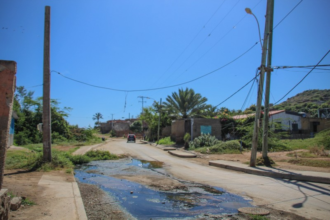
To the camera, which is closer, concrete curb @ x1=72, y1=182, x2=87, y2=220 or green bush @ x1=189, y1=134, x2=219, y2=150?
concrete curb @ x1=72, y1=182, x2=87, y2=220

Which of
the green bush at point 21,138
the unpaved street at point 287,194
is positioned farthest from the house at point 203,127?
the green bush at point 21,138

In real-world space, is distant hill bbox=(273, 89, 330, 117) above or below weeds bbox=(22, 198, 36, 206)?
above

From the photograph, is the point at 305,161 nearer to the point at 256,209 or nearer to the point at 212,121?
the point at 256,209

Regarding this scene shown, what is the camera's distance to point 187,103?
37.5 m

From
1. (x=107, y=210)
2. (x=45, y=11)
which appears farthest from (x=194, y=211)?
(x=45, y=11)

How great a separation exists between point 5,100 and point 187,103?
108 feet

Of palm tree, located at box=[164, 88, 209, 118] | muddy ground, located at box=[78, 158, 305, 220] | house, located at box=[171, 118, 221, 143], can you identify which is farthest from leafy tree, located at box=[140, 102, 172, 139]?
muddy ground, located at box=[78, 158, 305, 220]

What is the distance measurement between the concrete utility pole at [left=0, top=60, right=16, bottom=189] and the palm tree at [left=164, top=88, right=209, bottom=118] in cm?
3248

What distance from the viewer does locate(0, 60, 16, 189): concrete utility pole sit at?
502cm

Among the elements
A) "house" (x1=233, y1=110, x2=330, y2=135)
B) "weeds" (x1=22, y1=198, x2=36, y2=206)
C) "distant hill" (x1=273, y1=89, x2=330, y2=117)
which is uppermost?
"distant hill" (x1=273, y1=89, x2=330, y2=117)

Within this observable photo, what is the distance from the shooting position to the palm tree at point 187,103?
37406 millimetres

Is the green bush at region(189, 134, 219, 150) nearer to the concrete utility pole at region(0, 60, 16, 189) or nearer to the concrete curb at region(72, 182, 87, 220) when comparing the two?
the concrete curb at region(72, 182, 87, 220)

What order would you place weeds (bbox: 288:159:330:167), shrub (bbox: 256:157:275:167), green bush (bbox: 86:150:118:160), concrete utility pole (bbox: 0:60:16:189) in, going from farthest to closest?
green bush (bbox: 86:150:118:160), shrub (bbox: 256:157:275:167), weeds (bbox: 288:159:330:167), concrete utility pole (bbox: 0:60:16:189)

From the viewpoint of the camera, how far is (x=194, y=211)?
6.05m
